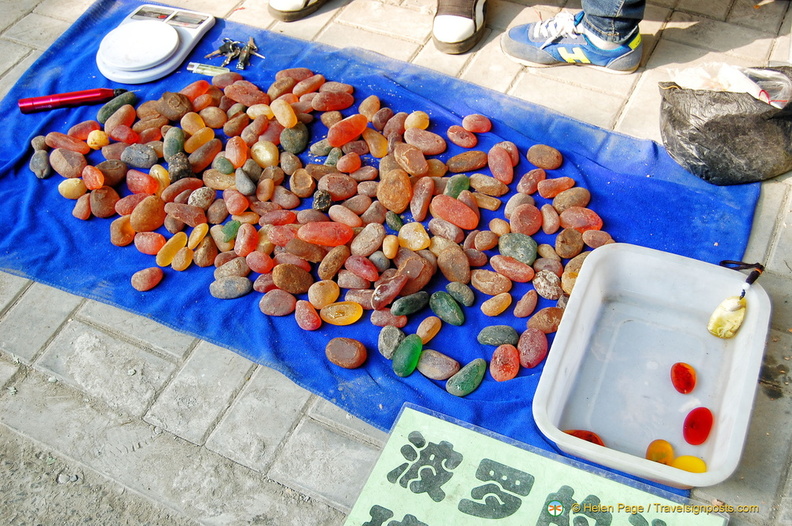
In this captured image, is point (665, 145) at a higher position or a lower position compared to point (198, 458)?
higher

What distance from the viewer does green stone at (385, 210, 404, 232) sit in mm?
1335

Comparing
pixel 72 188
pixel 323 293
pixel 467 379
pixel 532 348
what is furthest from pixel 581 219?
pixel 72 188

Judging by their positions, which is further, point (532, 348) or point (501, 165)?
point (501, 165)

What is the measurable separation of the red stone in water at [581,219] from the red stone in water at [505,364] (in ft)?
1.04

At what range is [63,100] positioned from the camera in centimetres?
170

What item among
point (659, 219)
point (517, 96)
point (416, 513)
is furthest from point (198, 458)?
point (517, 96)

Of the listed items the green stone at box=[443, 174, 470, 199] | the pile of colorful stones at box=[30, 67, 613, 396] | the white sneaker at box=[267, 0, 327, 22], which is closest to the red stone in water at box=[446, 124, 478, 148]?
the pile of colorful stones at box=[30, 67, 613, 396]

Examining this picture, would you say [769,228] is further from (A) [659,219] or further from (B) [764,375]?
(B) [764,375]

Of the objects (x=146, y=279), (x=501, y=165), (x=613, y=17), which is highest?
(x=613, y=17)

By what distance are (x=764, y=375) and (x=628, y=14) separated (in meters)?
0.88

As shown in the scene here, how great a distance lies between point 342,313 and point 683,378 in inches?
23.0

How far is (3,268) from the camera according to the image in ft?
4.55

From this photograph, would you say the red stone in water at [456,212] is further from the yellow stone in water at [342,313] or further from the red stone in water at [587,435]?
the red stone in water at [587,435]

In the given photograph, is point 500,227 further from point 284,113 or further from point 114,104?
point 114,104
